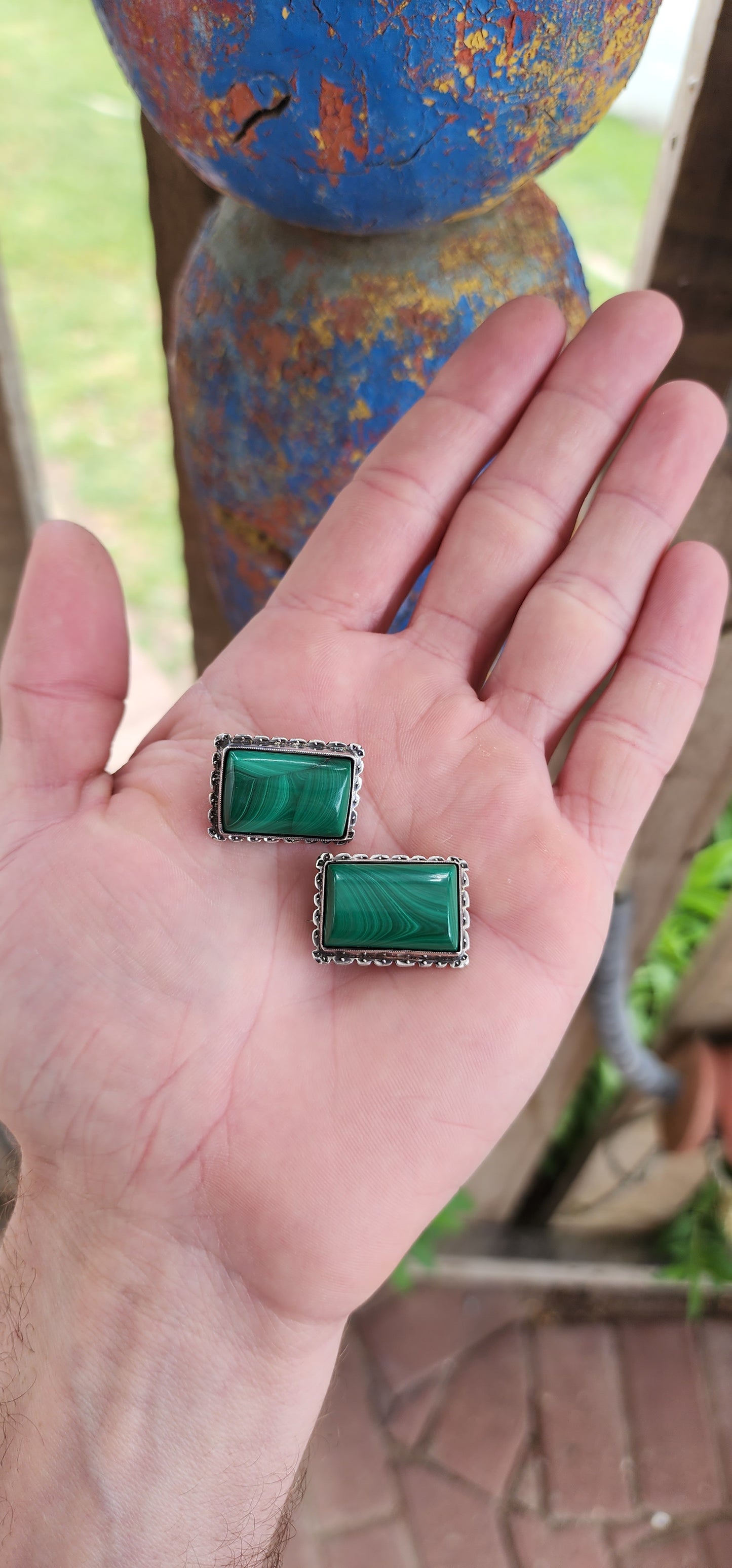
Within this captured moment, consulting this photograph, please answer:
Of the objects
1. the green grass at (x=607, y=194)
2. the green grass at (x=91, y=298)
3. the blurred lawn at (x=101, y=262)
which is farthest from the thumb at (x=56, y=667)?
the green grass at (x=607, y=194)

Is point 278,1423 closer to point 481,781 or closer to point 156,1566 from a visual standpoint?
point 156,1566

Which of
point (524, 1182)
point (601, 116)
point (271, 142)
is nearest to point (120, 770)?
point (271, 142)

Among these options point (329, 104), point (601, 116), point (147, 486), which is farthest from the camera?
point (147, 486)

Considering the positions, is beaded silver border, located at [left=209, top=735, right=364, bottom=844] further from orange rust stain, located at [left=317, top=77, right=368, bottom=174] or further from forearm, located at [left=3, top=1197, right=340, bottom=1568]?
orange rust stain, located at [left=317, top=77, right=368, bottom=174]

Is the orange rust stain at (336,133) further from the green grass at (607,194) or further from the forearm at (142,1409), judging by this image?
the green grass at (607,194)

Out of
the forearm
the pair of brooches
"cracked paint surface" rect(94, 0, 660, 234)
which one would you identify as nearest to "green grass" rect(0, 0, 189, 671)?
the pair of brooches
